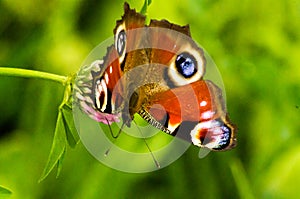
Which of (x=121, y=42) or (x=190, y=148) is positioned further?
(x=190, y=148)

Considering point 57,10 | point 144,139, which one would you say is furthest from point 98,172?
point 57,10

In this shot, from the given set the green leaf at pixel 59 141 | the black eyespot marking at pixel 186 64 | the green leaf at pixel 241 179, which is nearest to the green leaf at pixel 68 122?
the green leaf at pixel 59 141

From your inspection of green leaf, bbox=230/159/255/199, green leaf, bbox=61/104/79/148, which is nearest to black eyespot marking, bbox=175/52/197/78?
green leaf, bbox=61/104/79/148

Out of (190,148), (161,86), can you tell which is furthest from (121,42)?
(190,148)

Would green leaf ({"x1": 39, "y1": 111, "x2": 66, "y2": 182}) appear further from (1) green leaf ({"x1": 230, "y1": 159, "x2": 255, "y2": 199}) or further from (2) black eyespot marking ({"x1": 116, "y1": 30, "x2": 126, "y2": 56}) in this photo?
(1) green leaf ({"x1": 230, "y1": 159, "x2": 255, "y2": 199})

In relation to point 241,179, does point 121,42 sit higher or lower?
higher

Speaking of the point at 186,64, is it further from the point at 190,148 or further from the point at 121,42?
the point at 190,148
